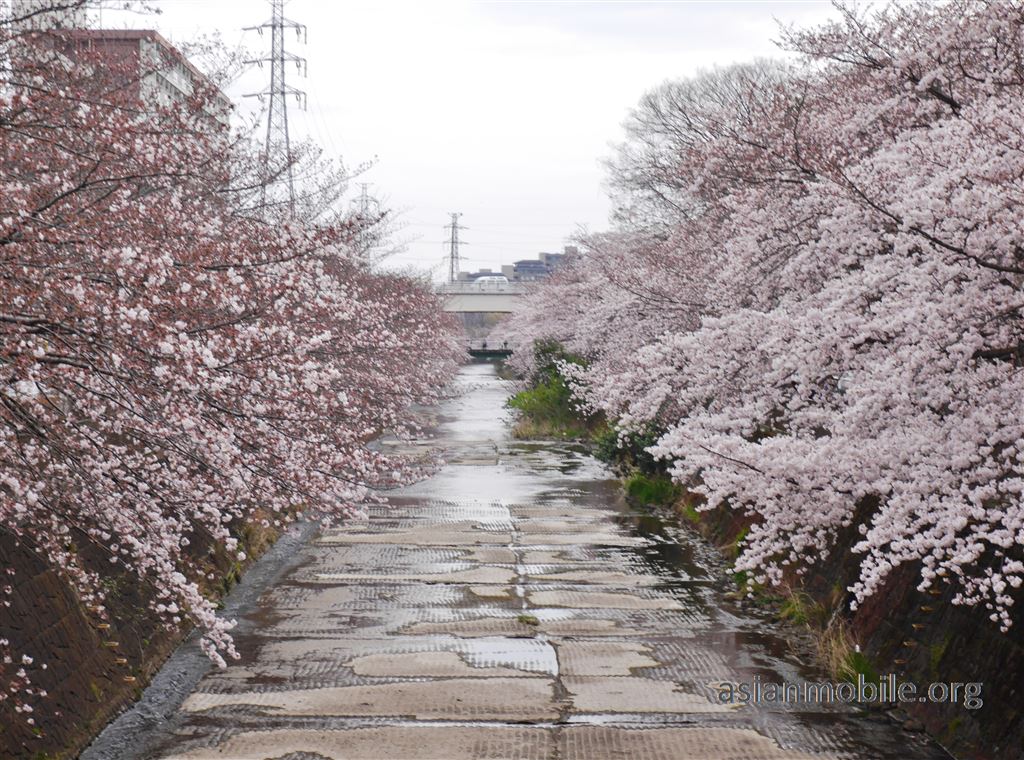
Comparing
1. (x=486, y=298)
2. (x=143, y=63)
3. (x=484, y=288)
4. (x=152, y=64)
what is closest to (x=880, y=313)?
(x=152, y=64)

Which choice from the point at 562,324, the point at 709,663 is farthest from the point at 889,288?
the point at 562,324

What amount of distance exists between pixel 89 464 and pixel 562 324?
3463 cm

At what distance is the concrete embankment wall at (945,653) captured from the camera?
25.0ft

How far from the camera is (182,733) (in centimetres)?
835

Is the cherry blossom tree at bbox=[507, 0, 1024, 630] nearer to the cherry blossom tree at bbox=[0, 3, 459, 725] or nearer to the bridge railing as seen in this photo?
the cherry blossom tree at bbox=[0, 3, 459, 725]

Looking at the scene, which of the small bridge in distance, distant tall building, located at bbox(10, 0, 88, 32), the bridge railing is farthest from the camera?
the bridge railing

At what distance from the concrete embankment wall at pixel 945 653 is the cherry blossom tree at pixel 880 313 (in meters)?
0.29

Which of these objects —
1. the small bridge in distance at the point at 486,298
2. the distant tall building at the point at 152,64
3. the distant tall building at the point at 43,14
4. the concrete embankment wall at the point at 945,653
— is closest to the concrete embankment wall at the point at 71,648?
the distant tall building at the point at 43,14

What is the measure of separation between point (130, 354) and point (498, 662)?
18.5 feet

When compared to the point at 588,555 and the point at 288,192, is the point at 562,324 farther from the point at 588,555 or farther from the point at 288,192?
the point at 588,555

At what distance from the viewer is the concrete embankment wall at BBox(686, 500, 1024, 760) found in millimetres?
7617

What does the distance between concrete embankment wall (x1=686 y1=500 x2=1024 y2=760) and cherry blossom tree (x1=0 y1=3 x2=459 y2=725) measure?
4.54 metres

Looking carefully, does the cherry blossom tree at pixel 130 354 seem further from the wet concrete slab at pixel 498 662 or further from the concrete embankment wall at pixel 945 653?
the concrete embankment wall at pixel 945 653

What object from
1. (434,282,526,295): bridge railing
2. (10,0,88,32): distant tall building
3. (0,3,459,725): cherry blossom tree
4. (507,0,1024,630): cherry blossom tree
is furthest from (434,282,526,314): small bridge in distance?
(0,3,459,725): cherry blossom tree
